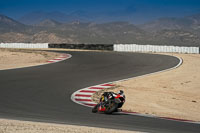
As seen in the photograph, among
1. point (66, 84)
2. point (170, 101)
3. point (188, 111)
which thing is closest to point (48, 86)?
point (66, 84)

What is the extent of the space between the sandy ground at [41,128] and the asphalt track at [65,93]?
58 cm

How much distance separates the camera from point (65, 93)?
598 inches

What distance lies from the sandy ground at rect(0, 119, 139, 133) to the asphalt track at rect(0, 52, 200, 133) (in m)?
0.58

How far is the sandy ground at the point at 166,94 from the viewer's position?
12750mm

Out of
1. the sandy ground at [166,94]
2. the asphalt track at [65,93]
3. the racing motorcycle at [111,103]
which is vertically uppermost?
the racing motorcycle at [111,103]

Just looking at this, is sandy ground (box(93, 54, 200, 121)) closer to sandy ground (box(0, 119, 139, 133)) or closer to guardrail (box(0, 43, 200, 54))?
sandy ground (box(0, 119, 139, 133))

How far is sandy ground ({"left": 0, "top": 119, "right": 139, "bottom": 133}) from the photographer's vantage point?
8836 millimetres

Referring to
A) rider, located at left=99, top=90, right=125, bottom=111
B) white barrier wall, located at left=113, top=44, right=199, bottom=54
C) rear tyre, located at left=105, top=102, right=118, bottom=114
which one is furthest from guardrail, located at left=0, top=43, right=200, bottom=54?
rear tyre, located at left=105, top=102, right=118, bottom=114

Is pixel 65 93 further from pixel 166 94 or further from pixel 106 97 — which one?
pixel 166 94

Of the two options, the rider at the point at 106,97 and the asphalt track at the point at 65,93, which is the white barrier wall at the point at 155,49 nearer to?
the asphalt track at the point at 65,93

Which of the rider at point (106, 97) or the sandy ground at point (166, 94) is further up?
the rider at point (106, 97)

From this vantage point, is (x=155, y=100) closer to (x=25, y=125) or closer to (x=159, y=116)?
(x=159, y=116)

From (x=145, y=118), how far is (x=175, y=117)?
125 cm

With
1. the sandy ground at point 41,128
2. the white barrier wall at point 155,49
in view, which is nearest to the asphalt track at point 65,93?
the sandy ground at point 41,128
